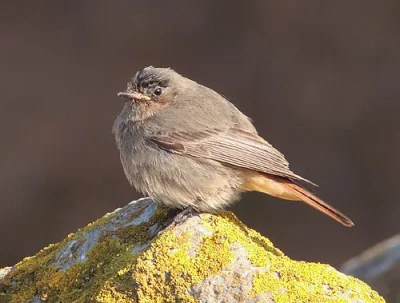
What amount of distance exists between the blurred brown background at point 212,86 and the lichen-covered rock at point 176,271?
772 centimetres

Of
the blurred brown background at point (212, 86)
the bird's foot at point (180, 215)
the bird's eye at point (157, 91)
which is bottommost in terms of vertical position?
the blurred brown background at point (212, 86)

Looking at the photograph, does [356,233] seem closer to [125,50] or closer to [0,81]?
[125,50]

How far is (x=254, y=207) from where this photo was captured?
12.7 m

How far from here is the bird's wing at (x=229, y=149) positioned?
570 cm

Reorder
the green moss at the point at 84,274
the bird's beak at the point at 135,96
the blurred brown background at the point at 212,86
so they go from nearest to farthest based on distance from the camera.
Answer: the green moss at the point at 84,274
the bird's beak at the point at 135,96
the blurred brown background at the point at 212,86

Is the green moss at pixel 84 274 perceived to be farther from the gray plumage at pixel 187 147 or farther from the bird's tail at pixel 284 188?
the bird's tail at pixel 284 188

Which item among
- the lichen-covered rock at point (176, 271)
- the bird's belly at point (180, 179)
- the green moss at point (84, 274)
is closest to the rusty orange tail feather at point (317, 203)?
the bird's belly at point (180, 179)

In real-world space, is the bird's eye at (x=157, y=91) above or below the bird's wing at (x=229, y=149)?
above

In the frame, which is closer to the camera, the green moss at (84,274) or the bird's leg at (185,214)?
the green moss at (84,274)

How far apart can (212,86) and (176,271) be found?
9.19 m

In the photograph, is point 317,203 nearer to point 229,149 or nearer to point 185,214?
point 229,149

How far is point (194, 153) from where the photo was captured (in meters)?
5.79

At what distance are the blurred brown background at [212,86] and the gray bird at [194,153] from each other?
6.82 m

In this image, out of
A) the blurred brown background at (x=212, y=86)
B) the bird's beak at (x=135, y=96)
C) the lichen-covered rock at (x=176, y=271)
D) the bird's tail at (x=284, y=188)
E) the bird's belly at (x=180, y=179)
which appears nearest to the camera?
the lichen-covered rock at (x=176, y=271)
